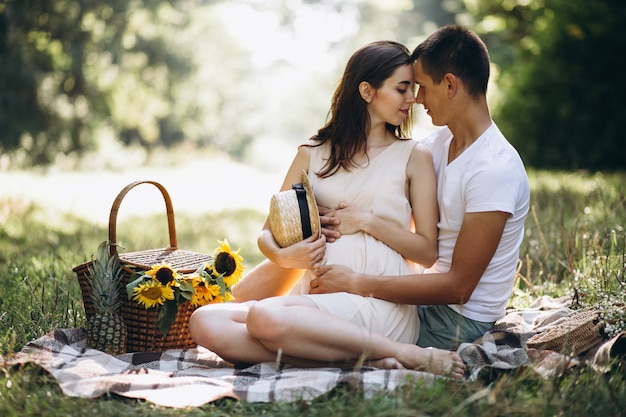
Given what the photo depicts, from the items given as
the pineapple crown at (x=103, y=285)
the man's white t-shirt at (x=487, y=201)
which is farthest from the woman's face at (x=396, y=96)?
the pineapple crown at (x=103, y=285)

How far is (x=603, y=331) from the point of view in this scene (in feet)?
11.1

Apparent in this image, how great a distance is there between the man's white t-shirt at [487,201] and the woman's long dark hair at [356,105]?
475 millimetres

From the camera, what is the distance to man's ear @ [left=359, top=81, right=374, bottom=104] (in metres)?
3.75

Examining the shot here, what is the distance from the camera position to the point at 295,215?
12.0ft

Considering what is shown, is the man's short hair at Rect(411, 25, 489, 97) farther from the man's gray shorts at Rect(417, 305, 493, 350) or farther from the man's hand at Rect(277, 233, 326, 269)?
the man's gray shorts at Rect(417, 305, 493, 350)

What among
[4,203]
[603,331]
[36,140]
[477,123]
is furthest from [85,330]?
[36,140]

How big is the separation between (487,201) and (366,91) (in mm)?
914

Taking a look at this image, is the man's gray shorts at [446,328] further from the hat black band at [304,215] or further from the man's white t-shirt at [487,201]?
the hat black band at [304,215]

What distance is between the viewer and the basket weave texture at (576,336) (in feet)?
10.9

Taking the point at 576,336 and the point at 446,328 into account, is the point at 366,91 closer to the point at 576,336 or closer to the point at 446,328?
the point at 446,328

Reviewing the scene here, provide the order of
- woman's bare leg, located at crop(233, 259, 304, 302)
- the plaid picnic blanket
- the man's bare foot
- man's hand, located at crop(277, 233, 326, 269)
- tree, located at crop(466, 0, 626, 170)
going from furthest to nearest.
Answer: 1. tree, located at crop(466, 0, 626, 170)
2. woman's bare leg, located at crop(233, 259, 304, 302)
3. man's hand, located at crop(277, 233, 326, 269)
4. the man's bare foot
5. the plaid picnic blanket

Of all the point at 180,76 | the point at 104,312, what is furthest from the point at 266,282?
the point at 180,76

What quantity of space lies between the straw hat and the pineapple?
0.93 metres

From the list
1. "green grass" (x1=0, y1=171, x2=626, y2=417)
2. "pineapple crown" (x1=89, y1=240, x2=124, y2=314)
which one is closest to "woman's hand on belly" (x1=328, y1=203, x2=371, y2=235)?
"green grass" (x1=0, y1=171, x2=626, y2=417)
